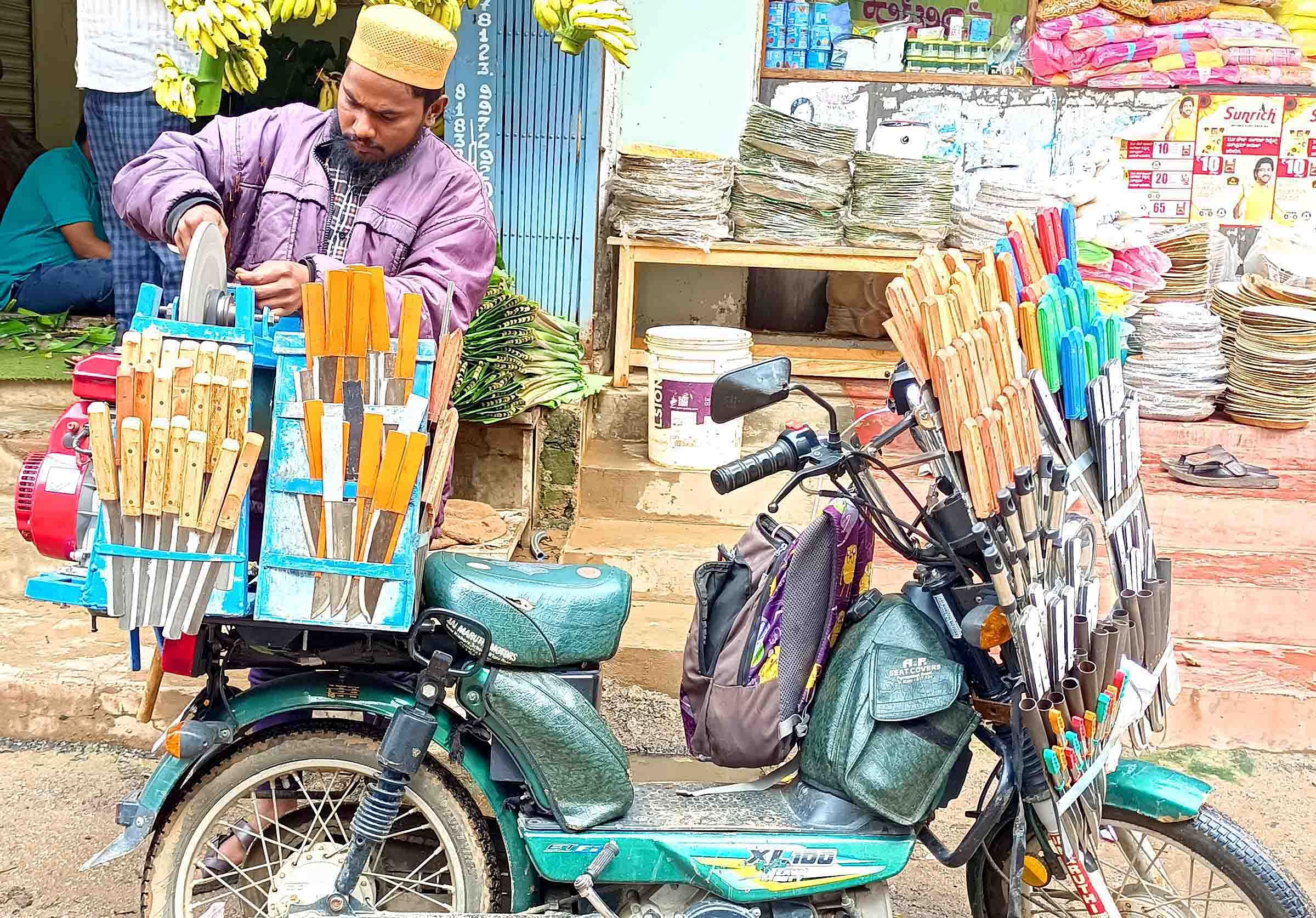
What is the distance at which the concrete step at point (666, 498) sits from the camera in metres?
5.04

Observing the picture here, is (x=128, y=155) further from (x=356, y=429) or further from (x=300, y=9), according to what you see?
(x=356, y=429)

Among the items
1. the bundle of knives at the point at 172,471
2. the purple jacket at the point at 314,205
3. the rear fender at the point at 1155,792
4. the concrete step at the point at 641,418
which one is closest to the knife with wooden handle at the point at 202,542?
the bundle of knives at the point at 172,471

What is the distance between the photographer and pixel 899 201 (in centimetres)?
589

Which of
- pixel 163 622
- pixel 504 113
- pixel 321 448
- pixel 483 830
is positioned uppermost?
pixel 504 113

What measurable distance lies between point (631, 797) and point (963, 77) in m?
5.32

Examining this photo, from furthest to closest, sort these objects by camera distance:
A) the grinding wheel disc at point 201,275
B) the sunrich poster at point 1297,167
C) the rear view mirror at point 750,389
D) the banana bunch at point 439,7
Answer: the sunrich poster at point 1297,167 → the banana bunch at point 439,7 → the rear view mirror at point 750,389 → the grinding wheel disc at point 201,275

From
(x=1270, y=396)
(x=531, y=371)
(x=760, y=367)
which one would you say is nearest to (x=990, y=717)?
(x=760, y=367)

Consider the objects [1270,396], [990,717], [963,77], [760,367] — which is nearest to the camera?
[760,367]

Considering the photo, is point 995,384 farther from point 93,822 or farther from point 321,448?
point 93,822

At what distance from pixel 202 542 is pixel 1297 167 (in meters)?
6.62

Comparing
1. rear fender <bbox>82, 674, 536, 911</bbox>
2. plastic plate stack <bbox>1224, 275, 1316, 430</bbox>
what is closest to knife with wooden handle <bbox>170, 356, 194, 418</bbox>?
rear fender <bbox>82, 674, 536, 911</bbox>

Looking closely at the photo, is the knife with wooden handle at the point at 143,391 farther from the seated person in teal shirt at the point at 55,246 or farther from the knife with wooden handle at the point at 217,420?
the seated person in teal shirt at the point at 55,246

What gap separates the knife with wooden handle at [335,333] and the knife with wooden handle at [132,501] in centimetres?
32

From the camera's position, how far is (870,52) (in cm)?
668
